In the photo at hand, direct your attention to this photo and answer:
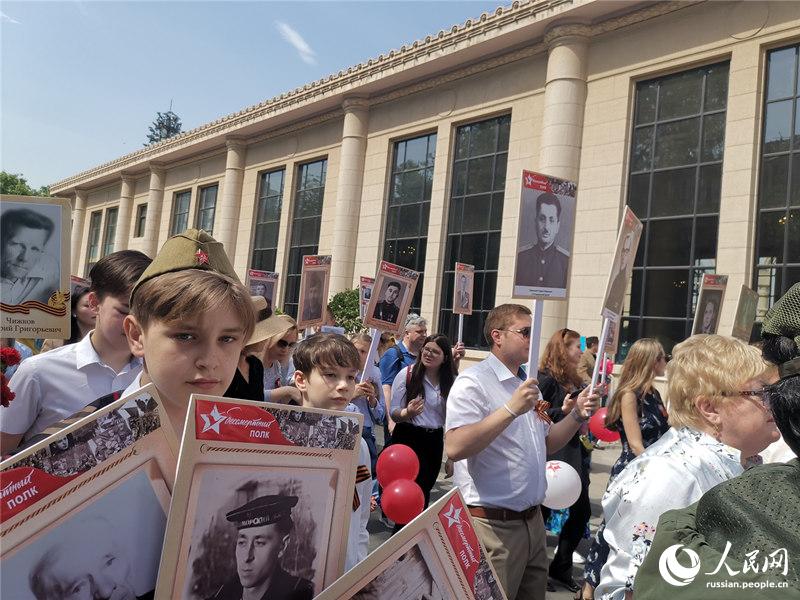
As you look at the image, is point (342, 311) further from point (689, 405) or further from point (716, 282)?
point (689, 405)

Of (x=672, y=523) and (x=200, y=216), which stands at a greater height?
(x=200, y=216)

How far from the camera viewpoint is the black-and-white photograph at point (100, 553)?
0.85m

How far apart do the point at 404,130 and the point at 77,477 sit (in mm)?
21313

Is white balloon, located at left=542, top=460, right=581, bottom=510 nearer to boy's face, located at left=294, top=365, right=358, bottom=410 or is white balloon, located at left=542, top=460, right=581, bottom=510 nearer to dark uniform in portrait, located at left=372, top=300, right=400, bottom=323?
boy's face, located at left=294, top=365, right=358, bottom=410

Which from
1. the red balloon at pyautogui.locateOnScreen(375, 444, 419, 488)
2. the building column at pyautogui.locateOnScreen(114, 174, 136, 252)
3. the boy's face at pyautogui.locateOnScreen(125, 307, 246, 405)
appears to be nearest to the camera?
the boy's face at pyautogui.locateOnScreen(125, 307, 246, 405)

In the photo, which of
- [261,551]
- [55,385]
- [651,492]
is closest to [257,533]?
[261,551]

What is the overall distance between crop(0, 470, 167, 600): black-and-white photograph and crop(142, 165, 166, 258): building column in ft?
118

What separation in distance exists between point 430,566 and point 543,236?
10.2 feet

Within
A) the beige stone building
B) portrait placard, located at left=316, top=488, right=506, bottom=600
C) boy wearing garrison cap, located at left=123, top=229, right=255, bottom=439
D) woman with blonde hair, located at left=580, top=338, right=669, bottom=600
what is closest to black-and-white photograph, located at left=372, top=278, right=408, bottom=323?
woman with blonde hair, located at left=580, top=338, right=669, bottom=600

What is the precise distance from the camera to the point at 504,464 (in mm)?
3287

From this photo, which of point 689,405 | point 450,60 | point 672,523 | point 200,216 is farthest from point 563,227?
point 200,216

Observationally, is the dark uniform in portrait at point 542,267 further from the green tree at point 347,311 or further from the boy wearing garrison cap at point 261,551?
the green tree at point 347,311

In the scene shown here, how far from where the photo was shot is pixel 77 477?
89 cm

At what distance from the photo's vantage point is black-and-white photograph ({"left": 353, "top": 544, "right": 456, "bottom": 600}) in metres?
1.05
